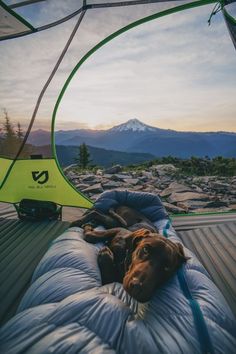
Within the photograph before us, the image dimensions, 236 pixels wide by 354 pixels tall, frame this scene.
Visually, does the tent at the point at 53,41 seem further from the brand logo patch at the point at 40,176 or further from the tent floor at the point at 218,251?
the tent floor at the point at 218,251

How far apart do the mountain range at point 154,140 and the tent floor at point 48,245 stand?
96.5 feet

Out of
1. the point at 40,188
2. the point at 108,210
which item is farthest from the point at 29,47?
the point at 108,210

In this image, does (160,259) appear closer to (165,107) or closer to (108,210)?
(108,210)

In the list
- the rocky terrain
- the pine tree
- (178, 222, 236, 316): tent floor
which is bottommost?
the rocky terrain

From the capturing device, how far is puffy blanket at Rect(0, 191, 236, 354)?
1089 millimetres

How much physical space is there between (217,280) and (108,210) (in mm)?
1175

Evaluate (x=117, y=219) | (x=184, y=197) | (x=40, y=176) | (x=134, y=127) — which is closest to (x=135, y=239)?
(x=117, y=219)

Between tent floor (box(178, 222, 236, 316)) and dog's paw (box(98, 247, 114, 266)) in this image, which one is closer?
dog's paw (box(98, 247, 114, 266))

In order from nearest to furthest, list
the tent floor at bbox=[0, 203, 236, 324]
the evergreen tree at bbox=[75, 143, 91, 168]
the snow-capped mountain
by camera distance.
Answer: the tent floor at bbox=[0, 203, 236, 324], the evergreen tree at bbox=[75, 143, 91, 168], the snow-capped mountain

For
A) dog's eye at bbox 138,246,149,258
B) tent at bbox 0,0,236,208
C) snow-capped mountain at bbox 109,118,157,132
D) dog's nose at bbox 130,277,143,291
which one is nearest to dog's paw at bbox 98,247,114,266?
dog's eye at bbox 138,246,149,258

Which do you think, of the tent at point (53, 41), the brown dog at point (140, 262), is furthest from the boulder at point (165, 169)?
the brown dog at point (140, 262)

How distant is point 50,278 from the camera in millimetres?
1581

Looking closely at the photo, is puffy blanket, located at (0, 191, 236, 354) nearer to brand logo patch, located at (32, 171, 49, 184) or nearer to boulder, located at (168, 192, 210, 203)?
brand logo patch, located at (32, 171, 49, 184)

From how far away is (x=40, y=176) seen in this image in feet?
11.3
